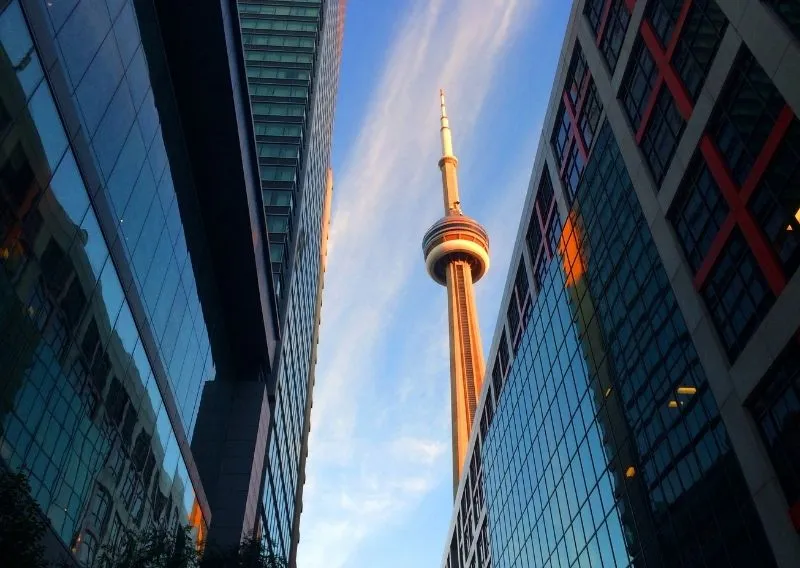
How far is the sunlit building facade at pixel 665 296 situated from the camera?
24.2 meters

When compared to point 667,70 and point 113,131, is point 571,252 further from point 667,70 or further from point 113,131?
point 113,131

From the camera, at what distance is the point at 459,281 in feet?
472

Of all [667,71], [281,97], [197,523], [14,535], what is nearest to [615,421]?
[667,71]

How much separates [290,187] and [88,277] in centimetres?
3463

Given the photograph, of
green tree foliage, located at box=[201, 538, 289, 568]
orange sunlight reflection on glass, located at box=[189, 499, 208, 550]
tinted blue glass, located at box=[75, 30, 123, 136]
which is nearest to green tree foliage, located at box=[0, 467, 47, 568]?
green tree foliage, located at box=[201, 538, 289, 568]

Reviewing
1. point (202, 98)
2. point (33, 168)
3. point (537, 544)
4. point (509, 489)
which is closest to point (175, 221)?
point (202, 98)

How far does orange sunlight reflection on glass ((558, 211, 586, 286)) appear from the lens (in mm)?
41259

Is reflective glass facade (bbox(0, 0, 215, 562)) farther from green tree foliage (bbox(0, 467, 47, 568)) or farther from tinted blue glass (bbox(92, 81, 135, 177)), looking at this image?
green tree foliage (bbox(0, 467, 47, 568))

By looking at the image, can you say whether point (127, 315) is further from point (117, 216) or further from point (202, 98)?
point (202, 98)

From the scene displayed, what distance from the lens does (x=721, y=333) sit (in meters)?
27.2

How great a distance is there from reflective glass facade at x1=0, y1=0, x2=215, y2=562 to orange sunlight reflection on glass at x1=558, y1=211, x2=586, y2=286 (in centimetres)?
2029

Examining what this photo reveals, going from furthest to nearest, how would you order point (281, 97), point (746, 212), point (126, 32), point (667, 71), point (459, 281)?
point (459, 281), point (281, 97), point (667, 71), point (126, 32), point (746, 212)

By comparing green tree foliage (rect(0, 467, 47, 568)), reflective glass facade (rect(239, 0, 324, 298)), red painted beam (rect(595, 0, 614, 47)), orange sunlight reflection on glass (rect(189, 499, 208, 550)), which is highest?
reflective glass facade (rect(239, 0, 324, 298))

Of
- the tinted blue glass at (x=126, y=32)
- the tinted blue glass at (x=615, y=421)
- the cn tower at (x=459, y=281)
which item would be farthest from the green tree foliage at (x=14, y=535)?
the cn tower at (x=459, y=281)
